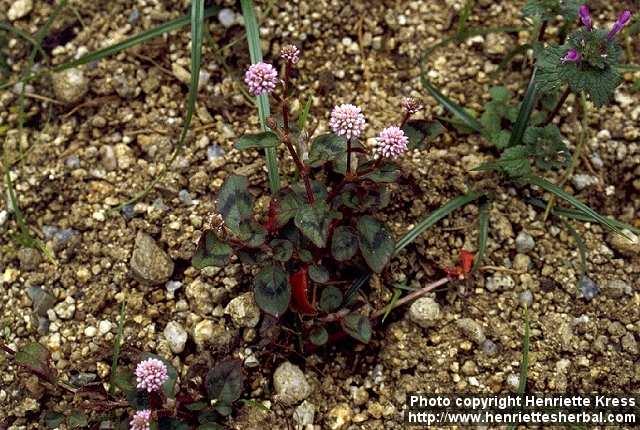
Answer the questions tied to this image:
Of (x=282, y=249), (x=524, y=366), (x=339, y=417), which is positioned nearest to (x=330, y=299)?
(x=282, y=249)

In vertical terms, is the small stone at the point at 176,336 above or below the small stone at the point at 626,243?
above

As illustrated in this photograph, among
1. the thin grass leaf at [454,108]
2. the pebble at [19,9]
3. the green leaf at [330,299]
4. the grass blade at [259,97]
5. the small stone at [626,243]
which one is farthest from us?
the pebble at [19,9]

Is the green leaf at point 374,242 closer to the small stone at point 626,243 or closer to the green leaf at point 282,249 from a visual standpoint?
the green leaf at point 282,249

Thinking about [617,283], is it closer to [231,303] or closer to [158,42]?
[231,303]

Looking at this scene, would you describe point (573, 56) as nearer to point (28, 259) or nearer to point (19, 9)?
point (28, 259)

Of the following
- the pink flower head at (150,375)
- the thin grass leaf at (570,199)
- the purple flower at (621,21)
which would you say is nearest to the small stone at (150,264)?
the pink flower head at (150,375)

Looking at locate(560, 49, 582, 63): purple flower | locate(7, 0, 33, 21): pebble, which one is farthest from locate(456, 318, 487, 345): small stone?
locate(7, 0, 33, 21): pebble

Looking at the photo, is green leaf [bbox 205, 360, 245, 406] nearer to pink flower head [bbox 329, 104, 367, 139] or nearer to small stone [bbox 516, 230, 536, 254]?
pink flower head [bbox 329, 104, 367, 139]
